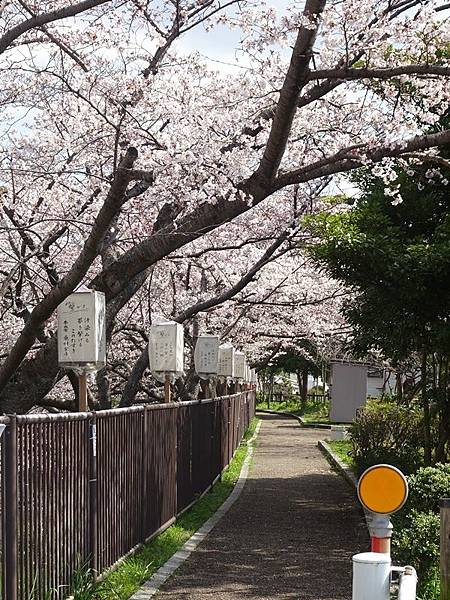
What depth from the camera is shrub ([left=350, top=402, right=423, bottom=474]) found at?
14906 mm

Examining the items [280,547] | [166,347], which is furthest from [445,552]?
[166,347]

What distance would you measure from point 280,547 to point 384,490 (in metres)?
6.72

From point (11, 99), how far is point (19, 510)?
20.7 ft

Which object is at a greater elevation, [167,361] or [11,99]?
[11,99]

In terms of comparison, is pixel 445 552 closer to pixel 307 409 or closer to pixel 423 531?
pixel 423 531

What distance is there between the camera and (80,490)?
7668 millimetres

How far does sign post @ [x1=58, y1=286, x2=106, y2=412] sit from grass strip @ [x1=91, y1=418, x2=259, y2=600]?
154 centimetres

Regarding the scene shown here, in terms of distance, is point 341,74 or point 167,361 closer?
point 341,74

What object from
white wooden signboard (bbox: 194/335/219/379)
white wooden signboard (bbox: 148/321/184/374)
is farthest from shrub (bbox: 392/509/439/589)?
white wooden signboard (bbox: 194/335/219/379)

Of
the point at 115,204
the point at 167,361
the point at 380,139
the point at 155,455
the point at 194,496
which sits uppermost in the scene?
the point at 380,139

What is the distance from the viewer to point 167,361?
12555 millimetres

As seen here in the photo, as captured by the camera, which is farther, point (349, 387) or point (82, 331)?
point (349, 387)

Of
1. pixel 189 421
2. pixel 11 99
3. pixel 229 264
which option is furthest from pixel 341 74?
pixel 229 264

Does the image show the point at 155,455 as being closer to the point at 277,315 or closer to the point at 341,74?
the point at 341,74
